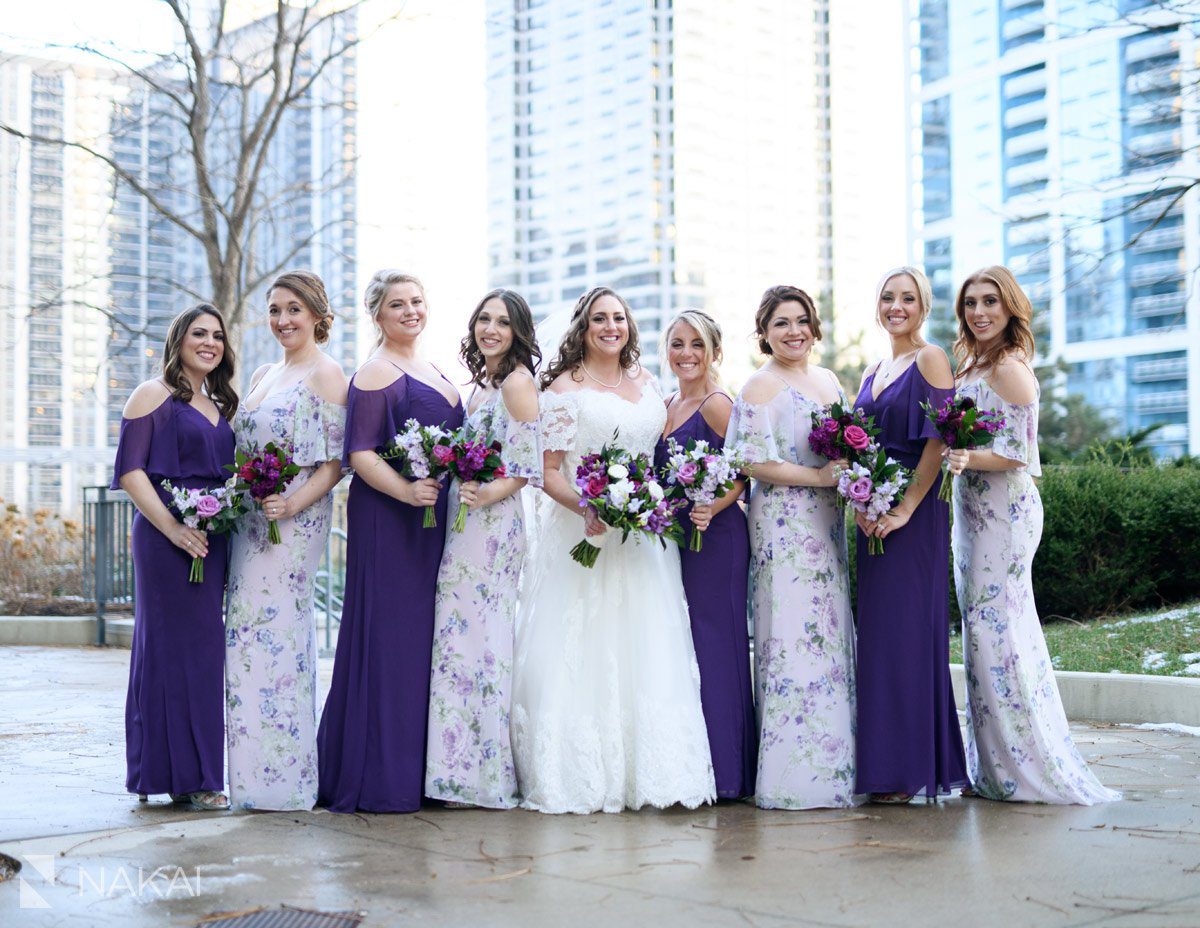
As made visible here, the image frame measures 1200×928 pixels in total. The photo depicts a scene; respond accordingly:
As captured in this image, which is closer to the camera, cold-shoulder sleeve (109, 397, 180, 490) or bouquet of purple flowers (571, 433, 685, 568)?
bouquet of purple flowers (571, 433, 685, 568)

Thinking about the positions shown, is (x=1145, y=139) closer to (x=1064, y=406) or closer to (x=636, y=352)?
(x=1064, y=406)

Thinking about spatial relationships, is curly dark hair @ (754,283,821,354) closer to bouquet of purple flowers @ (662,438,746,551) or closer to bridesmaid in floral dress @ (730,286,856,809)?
bridesmaid in floral dress @ (730,286,856,809)

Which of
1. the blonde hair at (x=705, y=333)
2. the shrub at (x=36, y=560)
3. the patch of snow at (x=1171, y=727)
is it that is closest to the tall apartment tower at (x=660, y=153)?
the shrub at (x=36, y=560)

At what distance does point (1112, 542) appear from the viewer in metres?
12.2

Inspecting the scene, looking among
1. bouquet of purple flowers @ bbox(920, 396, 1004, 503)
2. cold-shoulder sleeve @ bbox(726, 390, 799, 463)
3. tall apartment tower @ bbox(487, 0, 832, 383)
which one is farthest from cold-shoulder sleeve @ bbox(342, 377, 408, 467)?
tall apartment tower @ bbox(487, 0, 832, 383)

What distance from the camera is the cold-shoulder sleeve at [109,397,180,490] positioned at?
6582 millimetres

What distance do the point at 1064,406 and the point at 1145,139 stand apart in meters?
6.67

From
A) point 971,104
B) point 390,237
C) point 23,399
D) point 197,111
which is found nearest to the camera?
point 197,111

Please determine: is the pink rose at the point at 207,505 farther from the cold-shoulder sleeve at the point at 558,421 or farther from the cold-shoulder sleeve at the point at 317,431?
the cold-shoulder sleeve at the point at 558,421

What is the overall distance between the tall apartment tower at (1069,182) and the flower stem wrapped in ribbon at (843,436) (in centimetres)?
2515

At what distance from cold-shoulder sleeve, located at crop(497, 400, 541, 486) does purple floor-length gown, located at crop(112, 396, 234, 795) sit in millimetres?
1309

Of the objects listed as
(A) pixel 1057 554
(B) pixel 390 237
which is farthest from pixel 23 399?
(A) pixel 1057 554

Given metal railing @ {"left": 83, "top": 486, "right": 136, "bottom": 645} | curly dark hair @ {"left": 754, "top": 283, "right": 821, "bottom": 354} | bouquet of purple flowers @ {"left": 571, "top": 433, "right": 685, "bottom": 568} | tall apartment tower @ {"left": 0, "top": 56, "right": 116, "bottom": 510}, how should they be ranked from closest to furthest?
bouquet of purple flowers @ {"left": 571, "top": 433, "right": 685, "bottom": 568} → curly dark hair @ {"left": 754, "top": 283, "right": 821, "bottom": 354} → metal railing @ {"left": 83, "top": 486, "right": 136, "bottom": 645} → tall apartment tower @ {"left": 0, "top": 56, "right": 116, "bottom": 510}

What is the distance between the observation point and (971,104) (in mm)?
40062
